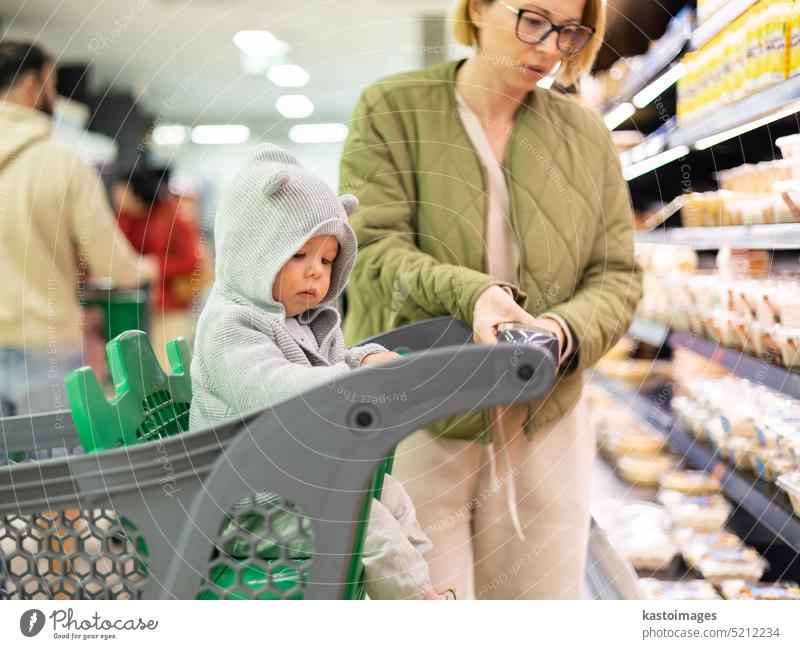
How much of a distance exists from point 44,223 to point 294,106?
0.47 m

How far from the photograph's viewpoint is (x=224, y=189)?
1026mm

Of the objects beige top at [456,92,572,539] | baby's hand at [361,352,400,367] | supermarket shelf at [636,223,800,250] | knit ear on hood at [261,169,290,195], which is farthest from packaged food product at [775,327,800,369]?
knit ear on hood at [261,169,290,195]

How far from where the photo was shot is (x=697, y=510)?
2041 millimetres

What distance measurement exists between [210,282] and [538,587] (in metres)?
0.67

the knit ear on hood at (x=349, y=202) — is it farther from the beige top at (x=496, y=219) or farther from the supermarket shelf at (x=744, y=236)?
the supermarket shelf at (x=744, y=236)

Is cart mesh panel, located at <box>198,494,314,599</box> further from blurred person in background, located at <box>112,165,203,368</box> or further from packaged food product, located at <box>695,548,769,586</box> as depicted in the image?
packaged food product, located at <box>695,548,769,586</box>

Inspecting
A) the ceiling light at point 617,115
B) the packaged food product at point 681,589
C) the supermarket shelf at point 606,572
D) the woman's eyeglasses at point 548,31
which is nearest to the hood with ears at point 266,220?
the woman's eyeglasses at point 548,31

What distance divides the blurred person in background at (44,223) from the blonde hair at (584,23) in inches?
23.0

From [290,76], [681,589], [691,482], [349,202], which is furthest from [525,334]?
[691,482]

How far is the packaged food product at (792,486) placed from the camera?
1.42 m

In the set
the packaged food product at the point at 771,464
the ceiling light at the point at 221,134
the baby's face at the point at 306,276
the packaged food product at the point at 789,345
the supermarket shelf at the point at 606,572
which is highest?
the ceiling light at the point at 221,134

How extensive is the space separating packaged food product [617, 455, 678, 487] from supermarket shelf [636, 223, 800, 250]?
555 millimetres

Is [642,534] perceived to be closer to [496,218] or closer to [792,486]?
[792,486]
